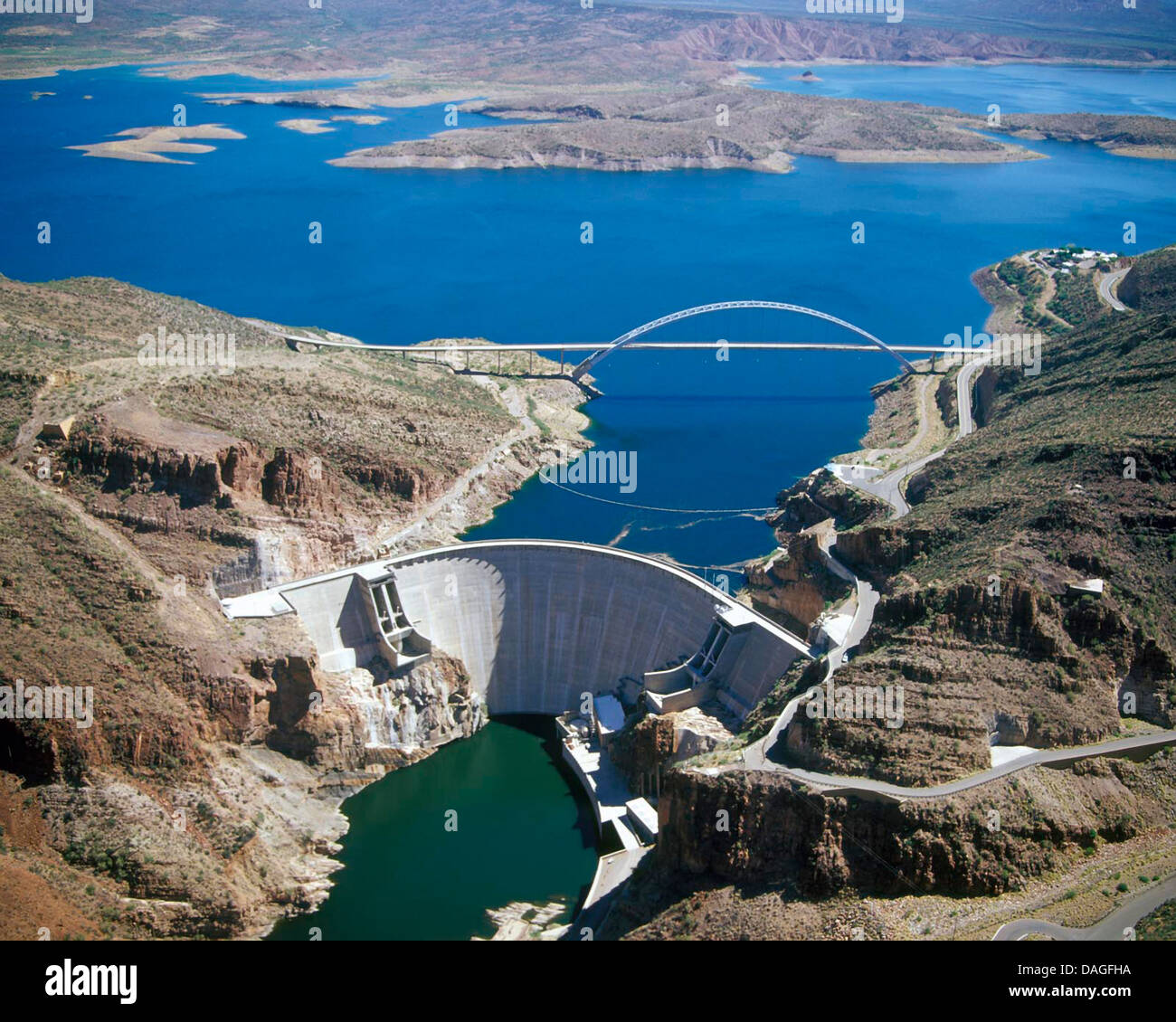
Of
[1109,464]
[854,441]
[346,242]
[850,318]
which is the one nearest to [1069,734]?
[1109,464]

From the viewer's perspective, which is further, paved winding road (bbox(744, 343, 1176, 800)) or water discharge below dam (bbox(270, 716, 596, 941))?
water discharge below dam (bbox(270, 716, 596, 941))

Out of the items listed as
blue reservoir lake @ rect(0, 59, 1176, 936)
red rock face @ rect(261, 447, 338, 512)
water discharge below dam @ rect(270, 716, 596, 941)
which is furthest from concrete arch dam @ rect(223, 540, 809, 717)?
red rock face @ rect(261, 447, 338, 512)

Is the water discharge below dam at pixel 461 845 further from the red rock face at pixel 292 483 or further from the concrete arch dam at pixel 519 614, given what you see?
the red rock face at pixel 292 483

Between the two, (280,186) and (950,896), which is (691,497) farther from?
(280,186)

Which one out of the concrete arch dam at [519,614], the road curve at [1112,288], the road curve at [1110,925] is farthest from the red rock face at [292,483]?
the road curve at [1112,288]

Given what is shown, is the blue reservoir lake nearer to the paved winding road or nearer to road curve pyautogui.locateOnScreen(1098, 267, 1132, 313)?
the paved winding road

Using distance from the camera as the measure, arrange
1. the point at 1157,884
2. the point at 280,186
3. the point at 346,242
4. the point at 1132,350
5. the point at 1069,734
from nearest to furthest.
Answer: the point at 1157,884 → the point at 1069,734 → the point at 1132,350 → the point at 346,242 → the point at 280,186
